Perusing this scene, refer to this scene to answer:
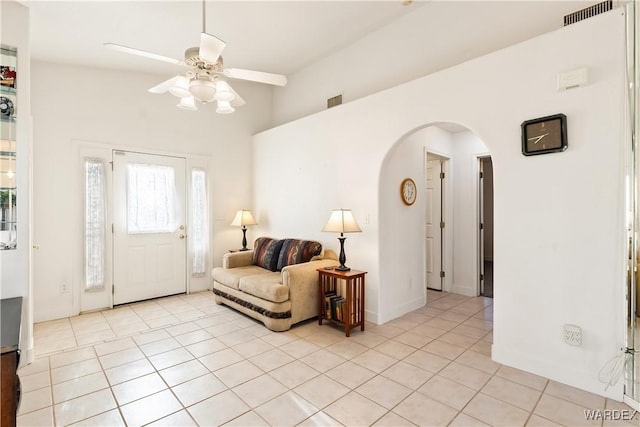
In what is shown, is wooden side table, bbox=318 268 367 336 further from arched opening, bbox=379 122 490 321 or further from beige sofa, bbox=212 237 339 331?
arched opening, bbox=379 122 490 321

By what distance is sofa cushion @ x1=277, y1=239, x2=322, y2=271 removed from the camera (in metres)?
4.02

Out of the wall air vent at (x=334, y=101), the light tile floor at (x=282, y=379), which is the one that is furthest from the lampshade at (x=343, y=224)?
the wall air vent at (x=334, y=101)

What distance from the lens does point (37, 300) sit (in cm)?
373

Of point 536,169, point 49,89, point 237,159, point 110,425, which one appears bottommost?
point 110,425

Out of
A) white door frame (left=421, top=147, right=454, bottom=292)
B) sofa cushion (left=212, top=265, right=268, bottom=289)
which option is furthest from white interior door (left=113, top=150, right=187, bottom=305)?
white door frame (left=421, top=147, right=454, bottom=292)

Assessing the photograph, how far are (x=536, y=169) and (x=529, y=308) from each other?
3.72 ft

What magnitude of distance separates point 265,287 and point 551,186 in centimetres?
282

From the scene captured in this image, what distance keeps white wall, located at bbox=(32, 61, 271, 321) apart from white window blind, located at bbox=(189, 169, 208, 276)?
16.6 inches

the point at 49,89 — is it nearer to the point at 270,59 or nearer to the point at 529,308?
the point at 270,59

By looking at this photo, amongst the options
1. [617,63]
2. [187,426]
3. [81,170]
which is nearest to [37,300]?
[81,170]

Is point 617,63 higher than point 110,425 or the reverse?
higher

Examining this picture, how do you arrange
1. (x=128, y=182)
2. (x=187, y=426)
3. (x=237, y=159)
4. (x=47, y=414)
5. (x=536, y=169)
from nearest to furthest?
(x=187, y=426) < (x=47, y=414) < (x=536, y=169) < (x=128, y=182) < (x=237, y=159)

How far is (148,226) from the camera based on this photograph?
455 cm

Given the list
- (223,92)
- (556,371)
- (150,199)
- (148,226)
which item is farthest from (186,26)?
(556,371)
